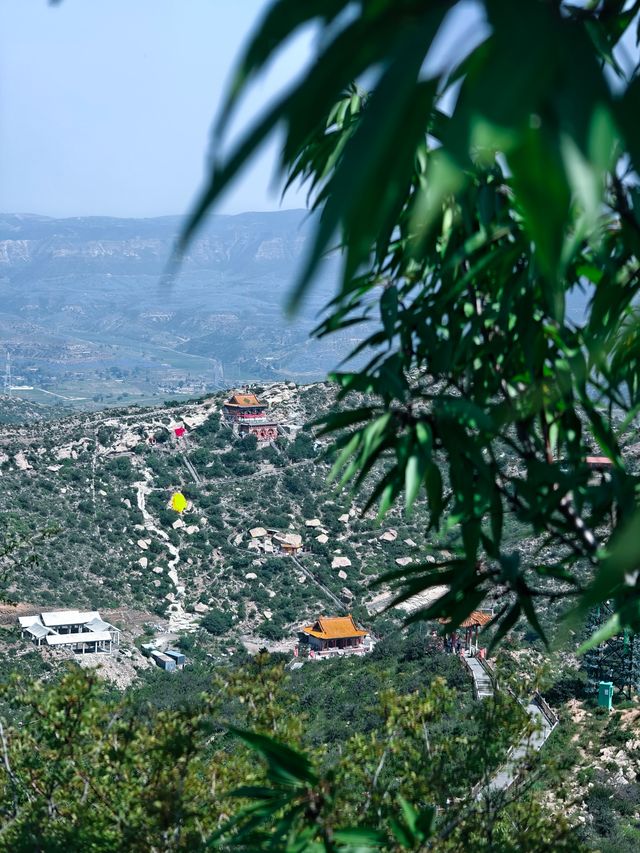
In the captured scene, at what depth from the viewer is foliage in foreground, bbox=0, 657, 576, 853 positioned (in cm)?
276

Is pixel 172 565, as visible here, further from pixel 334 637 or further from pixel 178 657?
pixel 334 637

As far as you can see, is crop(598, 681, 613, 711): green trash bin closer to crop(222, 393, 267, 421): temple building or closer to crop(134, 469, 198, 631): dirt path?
crop(134, 469, 198, 631): dirt path

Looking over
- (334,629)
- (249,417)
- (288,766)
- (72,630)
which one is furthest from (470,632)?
(249,417)

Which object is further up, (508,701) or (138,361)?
(508,701)

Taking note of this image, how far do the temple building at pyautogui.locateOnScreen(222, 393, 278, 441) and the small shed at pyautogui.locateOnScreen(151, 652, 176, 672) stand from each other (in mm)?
14977

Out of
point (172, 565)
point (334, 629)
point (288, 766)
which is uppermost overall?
point (288, 766)

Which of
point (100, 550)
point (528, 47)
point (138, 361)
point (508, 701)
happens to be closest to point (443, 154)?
point (528, 47)

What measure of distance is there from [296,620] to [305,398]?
14.8 m

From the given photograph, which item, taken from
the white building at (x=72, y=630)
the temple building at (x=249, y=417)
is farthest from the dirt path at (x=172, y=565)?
the temple building at (x=249, y=417)

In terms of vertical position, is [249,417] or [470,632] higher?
[470,632]

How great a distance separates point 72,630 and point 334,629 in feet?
21.7

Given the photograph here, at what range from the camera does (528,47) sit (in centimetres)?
62

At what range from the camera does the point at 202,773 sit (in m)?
3.52

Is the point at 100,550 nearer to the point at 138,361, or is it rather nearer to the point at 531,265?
the point at 531,265
